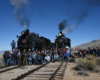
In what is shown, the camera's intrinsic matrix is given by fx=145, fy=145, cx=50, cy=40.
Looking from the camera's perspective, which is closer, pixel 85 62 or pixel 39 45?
pixel 85 62

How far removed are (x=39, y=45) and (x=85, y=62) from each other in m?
12.4

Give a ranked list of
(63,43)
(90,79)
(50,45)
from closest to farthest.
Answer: (90,79) → (63,43) → (50,45)

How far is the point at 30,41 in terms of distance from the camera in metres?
19.6

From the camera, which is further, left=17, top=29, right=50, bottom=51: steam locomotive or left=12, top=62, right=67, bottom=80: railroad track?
left=17, top=29, right=50, bottom=51: steam locomotive

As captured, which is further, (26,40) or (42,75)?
(26,40)

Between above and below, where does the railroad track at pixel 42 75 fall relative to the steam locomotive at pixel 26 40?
below

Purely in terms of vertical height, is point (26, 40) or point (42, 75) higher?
point (26, 40)

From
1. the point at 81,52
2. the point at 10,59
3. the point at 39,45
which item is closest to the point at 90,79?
the point at 10,59

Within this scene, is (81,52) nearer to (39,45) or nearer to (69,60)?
(69,60)

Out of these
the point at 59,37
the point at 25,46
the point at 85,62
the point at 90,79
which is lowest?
the point at 90,79

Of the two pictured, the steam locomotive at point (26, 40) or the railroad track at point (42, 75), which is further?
the steam locomotive at point (26, 40)

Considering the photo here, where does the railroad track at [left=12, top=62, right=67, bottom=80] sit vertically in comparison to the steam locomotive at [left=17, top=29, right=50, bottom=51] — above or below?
below

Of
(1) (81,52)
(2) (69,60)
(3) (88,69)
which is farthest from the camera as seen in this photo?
(1) (81,52)

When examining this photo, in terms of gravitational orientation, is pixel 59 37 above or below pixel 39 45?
above
